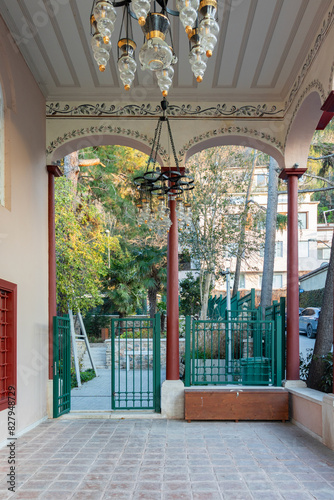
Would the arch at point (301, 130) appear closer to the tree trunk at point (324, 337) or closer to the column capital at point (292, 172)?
the column capital at point (292, 172)

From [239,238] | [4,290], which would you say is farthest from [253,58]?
[239,238]

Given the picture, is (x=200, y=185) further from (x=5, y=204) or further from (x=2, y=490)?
(x=2, y=490)

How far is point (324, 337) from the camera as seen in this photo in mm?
7613

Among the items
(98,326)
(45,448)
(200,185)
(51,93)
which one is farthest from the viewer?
(98,326)

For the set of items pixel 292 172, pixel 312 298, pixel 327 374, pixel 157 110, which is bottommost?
pixel 327 374

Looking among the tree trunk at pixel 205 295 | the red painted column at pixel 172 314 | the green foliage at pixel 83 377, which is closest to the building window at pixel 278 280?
the tree trunk at pixel 205 295

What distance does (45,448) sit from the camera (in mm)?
5551

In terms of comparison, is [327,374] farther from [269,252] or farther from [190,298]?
[190,298]

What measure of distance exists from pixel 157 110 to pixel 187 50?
52.9 inches

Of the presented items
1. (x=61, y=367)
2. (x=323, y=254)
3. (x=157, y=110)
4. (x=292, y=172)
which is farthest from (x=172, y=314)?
(x=323, y=254)

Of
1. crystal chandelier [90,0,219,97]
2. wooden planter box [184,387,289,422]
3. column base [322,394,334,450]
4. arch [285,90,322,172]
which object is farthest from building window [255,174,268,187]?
crystal chandelier [90,0,219,97]

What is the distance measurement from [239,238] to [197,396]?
8415 mm

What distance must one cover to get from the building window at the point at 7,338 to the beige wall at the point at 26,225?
0.59 feet

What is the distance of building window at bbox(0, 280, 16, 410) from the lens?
567 centimetres
